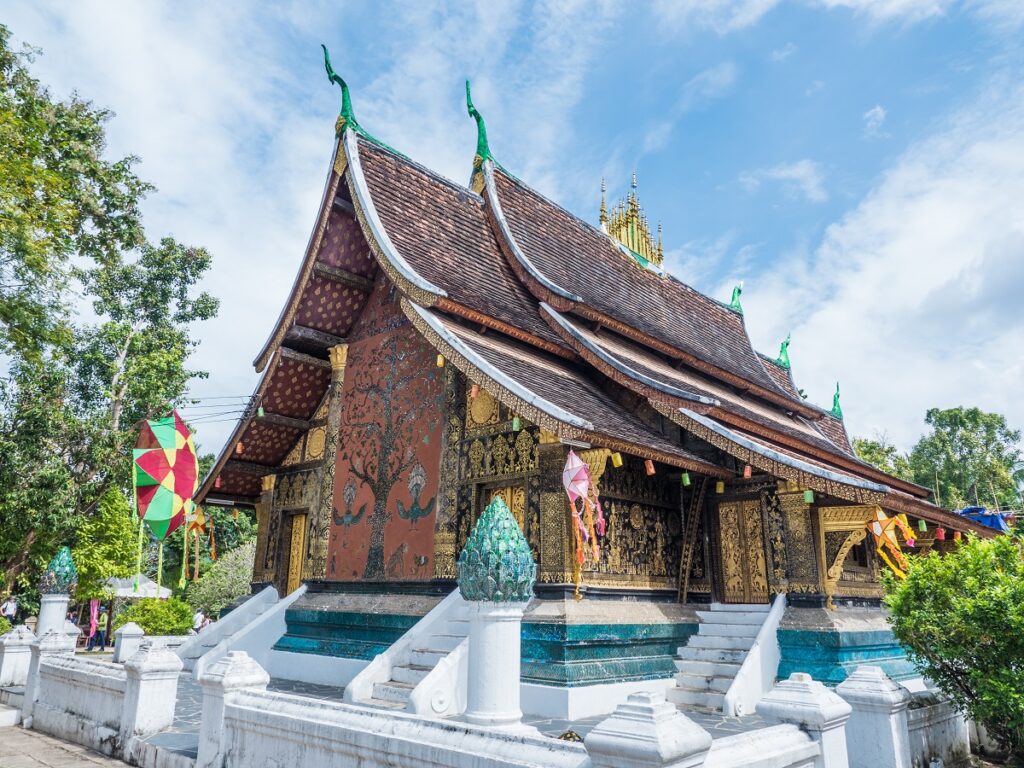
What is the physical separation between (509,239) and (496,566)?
7.95 meters

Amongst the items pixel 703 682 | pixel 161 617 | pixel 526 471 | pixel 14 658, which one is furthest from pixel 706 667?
pixel 161 617

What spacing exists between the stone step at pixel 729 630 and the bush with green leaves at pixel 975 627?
2264mm

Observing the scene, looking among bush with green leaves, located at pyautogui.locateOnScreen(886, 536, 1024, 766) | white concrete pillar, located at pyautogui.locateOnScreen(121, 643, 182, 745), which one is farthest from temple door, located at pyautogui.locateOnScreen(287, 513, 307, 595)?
bush with green leaves, located at pyautogui.locateOnScreen(886, 536, 1024, 766)

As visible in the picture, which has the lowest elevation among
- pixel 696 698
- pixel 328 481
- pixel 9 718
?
pixel 9 718

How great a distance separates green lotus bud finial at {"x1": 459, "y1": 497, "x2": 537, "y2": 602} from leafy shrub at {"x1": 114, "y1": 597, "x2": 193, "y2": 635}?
51.8ft

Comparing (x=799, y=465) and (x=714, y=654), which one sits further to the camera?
(x=714, y=654)

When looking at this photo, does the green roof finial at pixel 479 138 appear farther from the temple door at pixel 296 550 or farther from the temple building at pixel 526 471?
Result: the temple door at pixel 296 550

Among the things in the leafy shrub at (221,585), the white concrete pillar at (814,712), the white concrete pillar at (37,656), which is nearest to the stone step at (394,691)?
the white concrete pillar at (37,656)

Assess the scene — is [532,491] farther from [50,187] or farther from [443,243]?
[50,187]

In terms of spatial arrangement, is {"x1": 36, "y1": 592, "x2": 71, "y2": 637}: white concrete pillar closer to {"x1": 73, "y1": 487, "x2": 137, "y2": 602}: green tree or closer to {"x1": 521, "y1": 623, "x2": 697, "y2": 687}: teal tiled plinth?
{"x1": 521, "y1": 623, "x2": 697, "y2": 687}: teal tiled plinth

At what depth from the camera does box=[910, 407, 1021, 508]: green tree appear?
123ft

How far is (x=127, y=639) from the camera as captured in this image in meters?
11.4

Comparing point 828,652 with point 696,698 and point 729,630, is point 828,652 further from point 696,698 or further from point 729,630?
point 696,698

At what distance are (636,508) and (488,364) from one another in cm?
263
